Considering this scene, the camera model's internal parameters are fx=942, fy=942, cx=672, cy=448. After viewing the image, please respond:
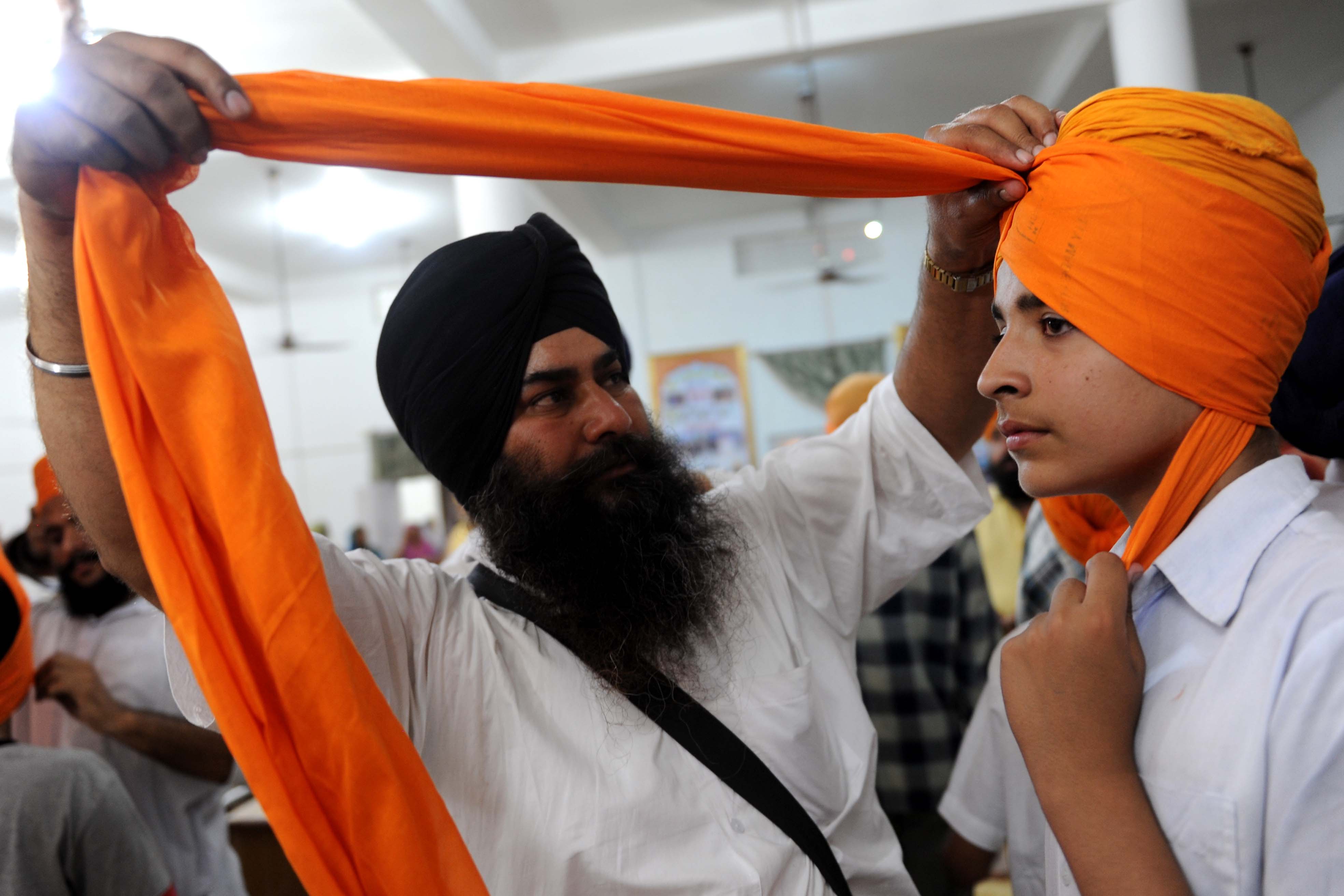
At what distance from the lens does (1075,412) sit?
113cm

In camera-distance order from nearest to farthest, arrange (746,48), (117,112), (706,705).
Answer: (117,112)
(706,705)
(746,48)

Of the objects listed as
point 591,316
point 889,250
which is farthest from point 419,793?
point 889,250

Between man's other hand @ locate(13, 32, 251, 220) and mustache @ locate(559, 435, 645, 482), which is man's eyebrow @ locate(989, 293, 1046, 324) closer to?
mustache @ locate(559, 435, 645, 482)

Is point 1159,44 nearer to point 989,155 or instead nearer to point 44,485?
point 989,155

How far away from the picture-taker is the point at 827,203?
9195 millimetres

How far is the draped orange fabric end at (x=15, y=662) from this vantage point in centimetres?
202

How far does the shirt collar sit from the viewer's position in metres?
1.01

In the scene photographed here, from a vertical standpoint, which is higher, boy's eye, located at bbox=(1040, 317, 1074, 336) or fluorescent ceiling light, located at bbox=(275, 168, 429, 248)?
fluorescent ceiling light, located at bbox=(275, 168, 429, 248)

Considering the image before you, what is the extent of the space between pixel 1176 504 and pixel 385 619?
1.06 meters

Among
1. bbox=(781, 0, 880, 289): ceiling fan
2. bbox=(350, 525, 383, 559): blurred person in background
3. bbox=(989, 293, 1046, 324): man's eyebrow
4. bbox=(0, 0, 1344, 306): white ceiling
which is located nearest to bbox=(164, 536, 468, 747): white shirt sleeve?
bbox=(989, 293, 1046, 324): man's eyebrow

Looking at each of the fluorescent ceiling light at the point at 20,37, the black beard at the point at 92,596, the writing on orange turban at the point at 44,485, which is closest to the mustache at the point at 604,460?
the black beard at the point at 92,596

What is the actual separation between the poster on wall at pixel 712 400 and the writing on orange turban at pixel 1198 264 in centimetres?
827

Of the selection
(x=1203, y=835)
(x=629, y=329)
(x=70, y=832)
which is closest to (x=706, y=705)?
(x=1203, y=835)

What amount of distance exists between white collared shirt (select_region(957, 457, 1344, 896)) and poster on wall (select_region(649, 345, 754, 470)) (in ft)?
27.3
